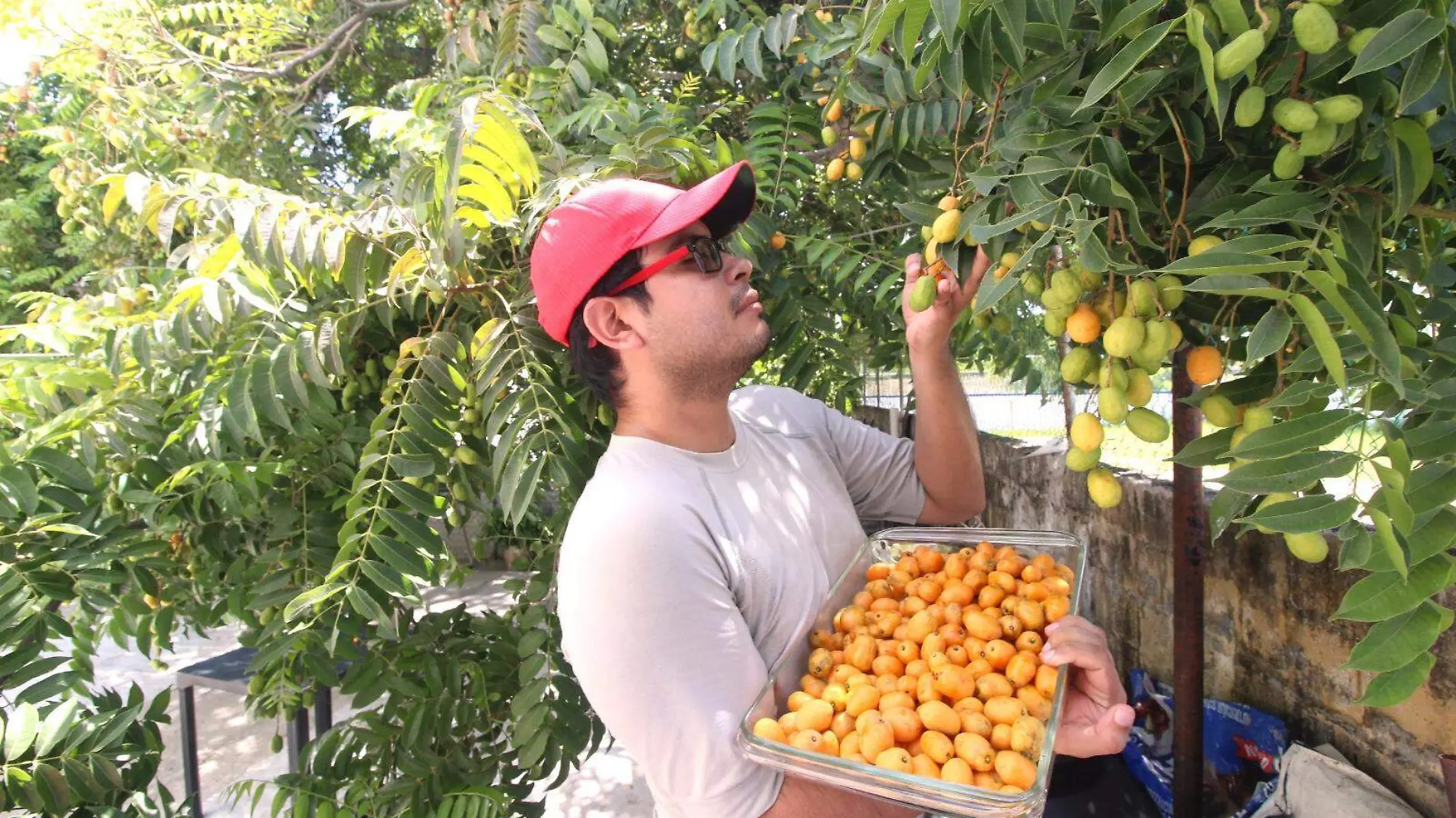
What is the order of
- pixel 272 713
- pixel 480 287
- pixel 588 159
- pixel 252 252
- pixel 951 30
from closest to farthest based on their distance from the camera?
pixel 951 30
pixel 252 252
pixel 480 287
pixel 588 159
pixel 272 713

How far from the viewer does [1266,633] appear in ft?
→ 7.21

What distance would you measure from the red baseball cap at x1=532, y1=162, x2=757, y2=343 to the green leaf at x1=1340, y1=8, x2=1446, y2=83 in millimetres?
1004

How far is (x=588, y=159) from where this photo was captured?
213 centimetres

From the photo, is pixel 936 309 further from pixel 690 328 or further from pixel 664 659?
pixel 664 659

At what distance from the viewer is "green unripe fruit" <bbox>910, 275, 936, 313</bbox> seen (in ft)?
4.69

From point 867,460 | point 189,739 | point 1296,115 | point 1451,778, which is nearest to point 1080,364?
point 1296,115

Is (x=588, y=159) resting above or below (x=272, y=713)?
above

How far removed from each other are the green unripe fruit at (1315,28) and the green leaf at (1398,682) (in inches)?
24.5

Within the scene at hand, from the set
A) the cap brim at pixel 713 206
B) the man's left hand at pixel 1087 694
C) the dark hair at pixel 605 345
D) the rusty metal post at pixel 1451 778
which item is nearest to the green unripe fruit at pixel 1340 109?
the man's left hand at pixel 1087 694

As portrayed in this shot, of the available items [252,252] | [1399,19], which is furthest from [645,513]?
[252,252]

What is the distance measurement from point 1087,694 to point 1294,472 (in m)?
0.60

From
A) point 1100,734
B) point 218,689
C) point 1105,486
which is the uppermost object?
point 1105,486

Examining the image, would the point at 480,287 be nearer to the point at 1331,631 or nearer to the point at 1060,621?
the point at 1060,621

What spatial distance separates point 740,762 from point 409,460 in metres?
1.09
